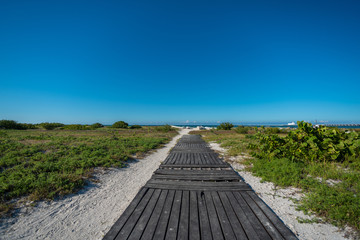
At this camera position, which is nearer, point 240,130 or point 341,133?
point 341,133

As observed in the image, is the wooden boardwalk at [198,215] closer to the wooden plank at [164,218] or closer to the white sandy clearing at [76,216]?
the wooden plank at [164,218]

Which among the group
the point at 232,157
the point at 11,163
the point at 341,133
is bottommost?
the point at 232,157

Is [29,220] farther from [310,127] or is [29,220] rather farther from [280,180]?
[310,127]

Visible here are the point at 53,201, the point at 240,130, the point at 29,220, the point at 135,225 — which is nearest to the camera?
the point at 135,225

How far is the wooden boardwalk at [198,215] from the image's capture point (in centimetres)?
255

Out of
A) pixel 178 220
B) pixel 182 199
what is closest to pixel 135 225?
pixel 178 220

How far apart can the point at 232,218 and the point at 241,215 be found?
26 cm

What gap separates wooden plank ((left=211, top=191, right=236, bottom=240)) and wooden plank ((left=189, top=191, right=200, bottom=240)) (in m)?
0.49

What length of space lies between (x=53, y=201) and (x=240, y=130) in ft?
99.9

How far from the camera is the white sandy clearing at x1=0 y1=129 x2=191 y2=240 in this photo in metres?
2.98

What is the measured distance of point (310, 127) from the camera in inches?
286

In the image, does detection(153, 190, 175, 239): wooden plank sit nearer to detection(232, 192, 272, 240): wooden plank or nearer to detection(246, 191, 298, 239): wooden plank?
detection(232, 192, 272, 240): wooden plank

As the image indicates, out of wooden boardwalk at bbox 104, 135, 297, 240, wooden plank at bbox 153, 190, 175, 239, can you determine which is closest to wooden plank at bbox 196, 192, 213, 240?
wooden boardwalk at bbox 104, 135, 297, 240

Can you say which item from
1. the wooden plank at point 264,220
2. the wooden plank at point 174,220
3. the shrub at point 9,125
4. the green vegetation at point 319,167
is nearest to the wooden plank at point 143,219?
the wooden plank at point 174,220
